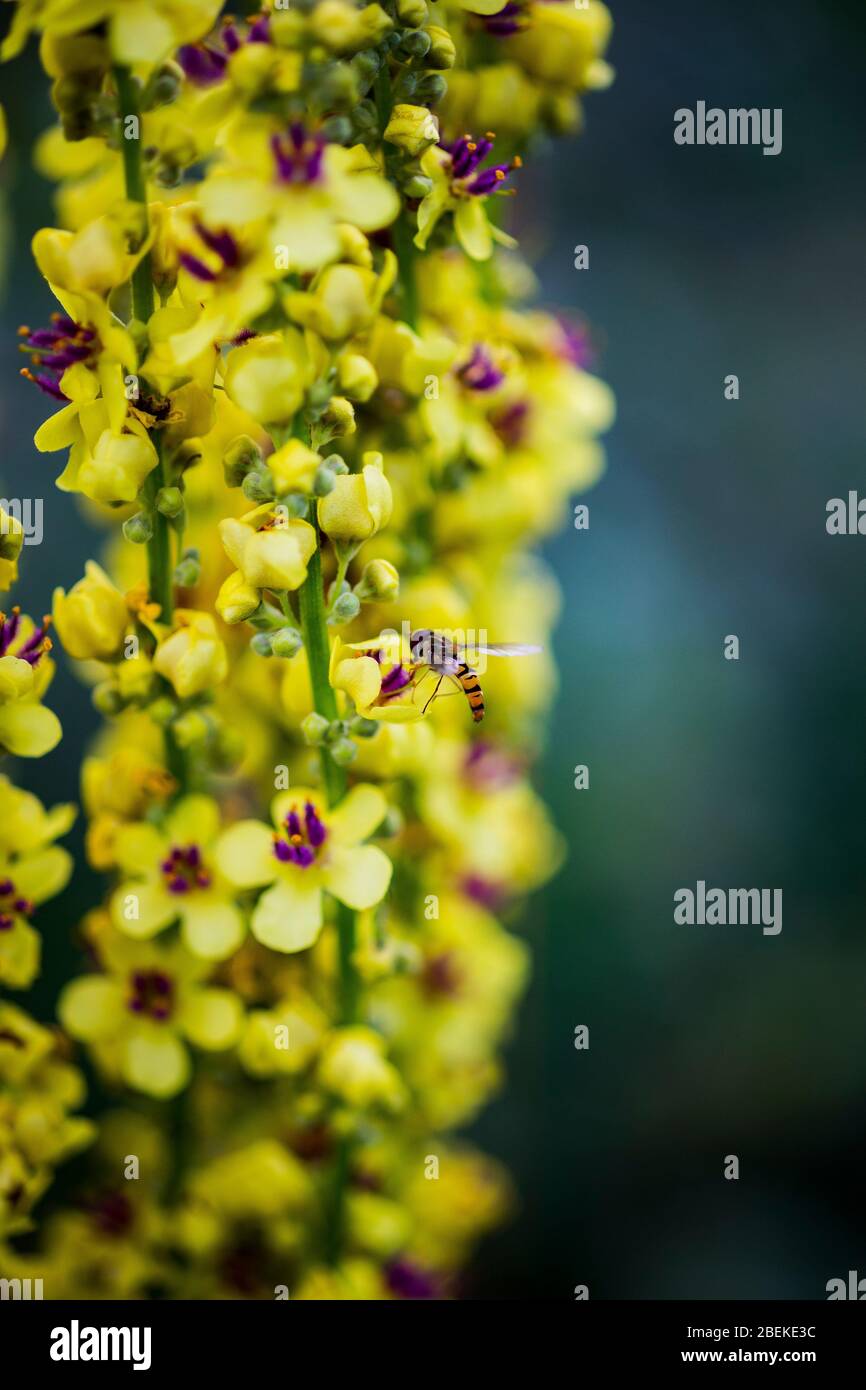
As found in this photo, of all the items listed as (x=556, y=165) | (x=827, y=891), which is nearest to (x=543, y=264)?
(x=556, y=165)

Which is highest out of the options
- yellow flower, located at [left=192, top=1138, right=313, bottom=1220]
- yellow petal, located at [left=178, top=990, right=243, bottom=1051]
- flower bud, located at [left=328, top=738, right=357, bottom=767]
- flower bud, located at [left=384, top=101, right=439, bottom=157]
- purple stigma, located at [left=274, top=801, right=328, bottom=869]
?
flower bud, located at [left=384, top=101, right=439, bottom=157]

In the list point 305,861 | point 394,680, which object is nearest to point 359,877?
point 305,861

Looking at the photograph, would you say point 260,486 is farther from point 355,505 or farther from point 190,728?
point 190,728

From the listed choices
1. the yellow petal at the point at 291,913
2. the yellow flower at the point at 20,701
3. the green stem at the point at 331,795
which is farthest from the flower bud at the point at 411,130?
the yellow petal at the point at 291,913

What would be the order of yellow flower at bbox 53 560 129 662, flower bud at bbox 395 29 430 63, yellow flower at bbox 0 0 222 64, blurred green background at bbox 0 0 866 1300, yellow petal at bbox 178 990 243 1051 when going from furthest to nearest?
blurred green background at bbox 0 0 866 1300, yellow petal at bbox 178 990 243 1051, yellow flower at bbox 53 560 129 662, flower bud at bbox 395 29 430 63, yellow flower at bbox 0 0 222 64

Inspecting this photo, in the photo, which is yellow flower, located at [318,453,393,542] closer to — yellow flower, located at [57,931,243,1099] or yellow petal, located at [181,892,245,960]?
yellow petal, located at [181,892,245,960]

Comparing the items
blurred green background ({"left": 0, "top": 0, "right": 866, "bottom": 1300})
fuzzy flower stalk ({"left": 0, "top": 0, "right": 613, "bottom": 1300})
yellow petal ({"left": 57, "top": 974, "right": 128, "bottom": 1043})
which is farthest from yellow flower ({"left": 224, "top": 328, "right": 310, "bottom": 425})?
blurred green background ({"left": 0, "top": 0, "right": 866, "bottom": 1300})
